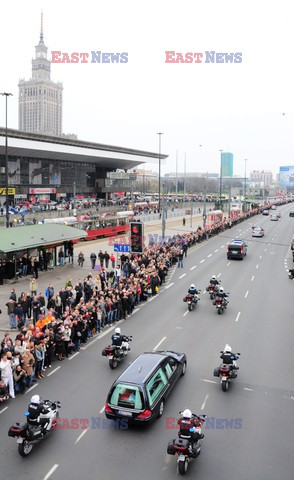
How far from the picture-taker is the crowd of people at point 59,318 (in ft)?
45.1

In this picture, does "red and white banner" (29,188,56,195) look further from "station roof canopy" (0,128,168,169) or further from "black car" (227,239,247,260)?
"black car" (227,239,247,260)

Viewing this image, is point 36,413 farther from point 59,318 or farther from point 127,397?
point 59,318

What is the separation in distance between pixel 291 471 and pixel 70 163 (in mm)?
97674

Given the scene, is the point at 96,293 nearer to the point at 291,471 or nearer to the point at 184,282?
the point at 184,282

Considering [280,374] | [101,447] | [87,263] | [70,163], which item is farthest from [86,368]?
[70,163]

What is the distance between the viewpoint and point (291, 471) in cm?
984

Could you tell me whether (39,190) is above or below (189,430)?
above

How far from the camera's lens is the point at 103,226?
176 ft

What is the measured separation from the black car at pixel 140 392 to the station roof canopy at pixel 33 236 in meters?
16.3

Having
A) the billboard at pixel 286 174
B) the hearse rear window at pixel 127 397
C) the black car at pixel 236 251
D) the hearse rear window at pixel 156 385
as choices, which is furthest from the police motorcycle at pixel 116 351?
the billboard at pixel 286 174

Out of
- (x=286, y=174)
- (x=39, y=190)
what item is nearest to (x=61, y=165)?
(x=39, y=190)

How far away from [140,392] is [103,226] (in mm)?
42612

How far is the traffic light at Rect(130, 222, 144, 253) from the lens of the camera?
95.7 ft

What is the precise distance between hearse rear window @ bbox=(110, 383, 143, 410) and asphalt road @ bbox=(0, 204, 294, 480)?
67cm
